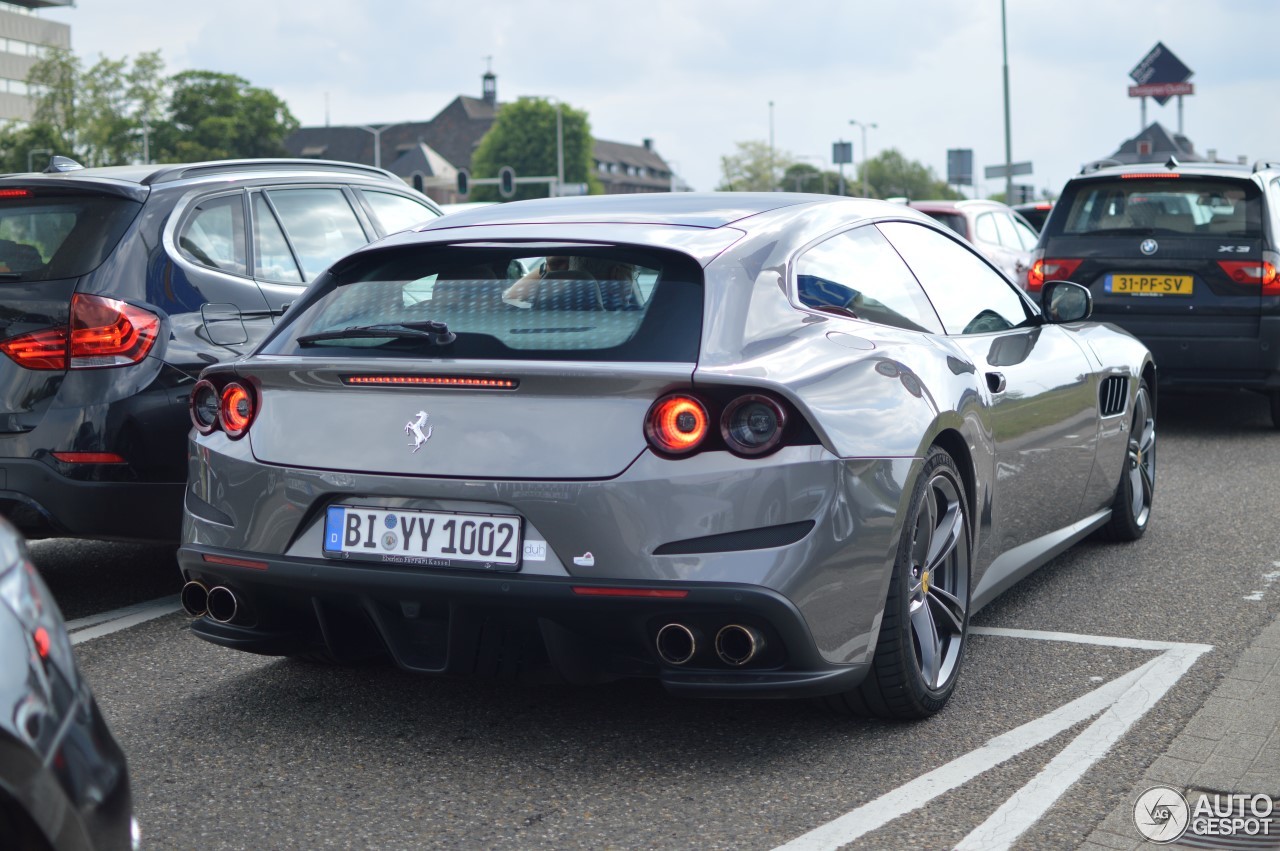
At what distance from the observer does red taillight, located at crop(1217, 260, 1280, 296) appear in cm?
1015

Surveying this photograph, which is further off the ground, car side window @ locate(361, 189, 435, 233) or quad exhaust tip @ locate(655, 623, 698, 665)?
car side window @ locate(361, 189, 435, 233)

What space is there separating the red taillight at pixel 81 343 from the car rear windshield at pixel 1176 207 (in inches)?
284

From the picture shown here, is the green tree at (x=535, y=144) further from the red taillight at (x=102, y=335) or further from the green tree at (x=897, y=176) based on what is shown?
the red taillight at (x=102, y=335)

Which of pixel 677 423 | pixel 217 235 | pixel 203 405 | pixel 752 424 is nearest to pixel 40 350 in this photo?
pixel 217 235

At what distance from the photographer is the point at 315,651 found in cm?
419

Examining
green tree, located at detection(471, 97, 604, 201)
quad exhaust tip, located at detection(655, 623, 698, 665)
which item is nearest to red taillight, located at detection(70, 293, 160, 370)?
quad exhaust tip, located at detection(655, 623, 698, 665)

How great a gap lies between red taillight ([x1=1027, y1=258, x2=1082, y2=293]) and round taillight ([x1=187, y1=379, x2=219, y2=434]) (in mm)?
7528

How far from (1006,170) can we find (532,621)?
141ft

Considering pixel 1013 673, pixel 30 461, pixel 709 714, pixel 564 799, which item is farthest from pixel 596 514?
pixel 30 461

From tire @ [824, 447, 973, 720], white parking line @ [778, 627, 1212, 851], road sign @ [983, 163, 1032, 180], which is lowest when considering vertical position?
white parking line @ [778, 627, 1212, 851]

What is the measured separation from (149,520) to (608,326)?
243cm

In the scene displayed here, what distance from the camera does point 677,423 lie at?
3.62 m

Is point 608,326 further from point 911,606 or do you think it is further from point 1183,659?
point 1183,659

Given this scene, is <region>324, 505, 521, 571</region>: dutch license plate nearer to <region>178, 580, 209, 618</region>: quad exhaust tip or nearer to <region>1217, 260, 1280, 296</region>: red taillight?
<region>178, 580, 209, 618</region>: quad exhaust tip
